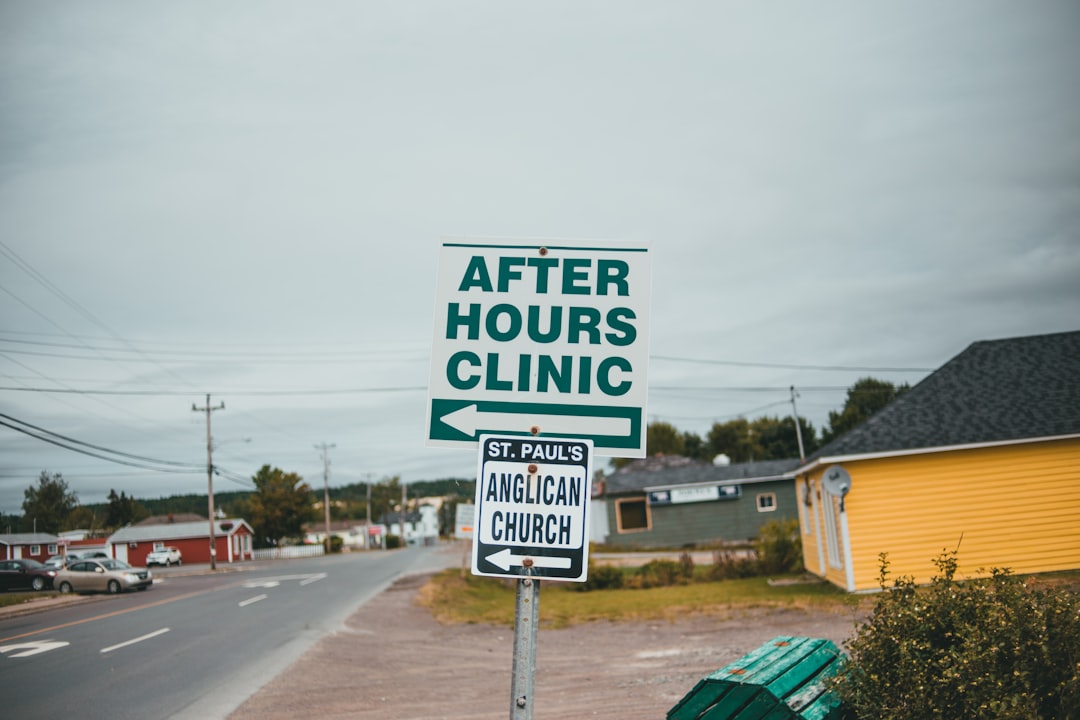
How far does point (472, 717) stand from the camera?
8.78m

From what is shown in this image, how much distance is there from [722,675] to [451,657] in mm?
9858

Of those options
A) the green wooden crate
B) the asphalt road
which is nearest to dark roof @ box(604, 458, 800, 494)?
the asphalt road

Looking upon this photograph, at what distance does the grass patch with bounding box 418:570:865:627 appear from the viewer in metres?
17.9

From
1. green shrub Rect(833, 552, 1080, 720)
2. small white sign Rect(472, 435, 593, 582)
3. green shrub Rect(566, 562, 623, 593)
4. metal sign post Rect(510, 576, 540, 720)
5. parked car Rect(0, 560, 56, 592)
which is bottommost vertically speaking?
green shrub Rect(566, 562, 623, 593)

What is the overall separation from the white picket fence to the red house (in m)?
2.49

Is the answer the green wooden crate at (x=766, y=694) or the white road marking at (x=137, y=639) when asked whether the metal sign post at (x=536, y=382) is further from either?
the white road marking at (x=137, y=639)

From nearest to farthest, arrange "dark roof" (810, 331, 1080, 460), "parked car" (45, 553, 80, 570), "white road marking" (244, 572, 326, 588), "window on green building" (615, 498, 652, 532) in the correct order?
"dark roof" (810, 331, 1080, 460), "white road marking" (244, 572, 326, 588), "parked car" (45, 553, 80, 570), "window on green building" (615, 498, 652, 532)

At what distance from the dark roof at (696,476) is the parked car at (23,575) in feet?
89.1

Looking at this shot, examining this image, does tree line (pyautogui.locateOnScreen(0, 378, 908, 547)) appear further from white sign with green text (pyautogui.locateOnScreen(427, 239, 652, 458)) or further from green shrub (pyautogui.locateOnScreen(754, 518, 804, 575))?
white sign with green text (pyautogui.locateOnScreen(427, 239, 652, 458))

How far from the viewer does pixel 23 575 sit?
29766mm

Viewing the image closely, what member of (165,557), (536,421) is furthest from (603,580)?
(165,557)

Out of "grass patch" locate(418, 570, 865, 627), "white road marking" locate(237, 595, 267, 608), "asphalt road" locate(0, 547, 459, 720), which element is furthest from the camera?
"white road marking" locate(237, 595, 267, 608)

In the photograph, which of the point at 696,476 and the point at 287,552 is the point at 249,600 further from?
Answer: the point at 287,552

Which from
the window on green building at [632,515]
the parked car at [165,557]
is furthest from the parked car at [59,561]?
the parked car at [165,557]
